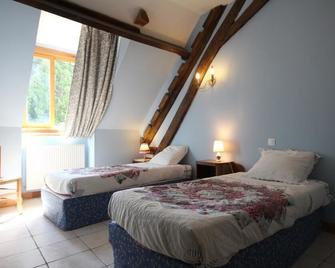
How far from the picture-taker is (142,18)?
3.46 meters

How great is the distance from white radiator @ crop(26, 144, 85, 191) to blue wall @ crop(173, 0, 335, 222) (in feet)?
8.02

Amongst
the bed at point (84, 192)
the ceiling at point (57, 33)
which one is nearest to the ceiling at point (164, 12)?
the ceiling at point (57, 33)

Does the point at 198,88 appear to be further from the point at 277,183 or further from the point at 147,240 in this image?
the point at 147,240

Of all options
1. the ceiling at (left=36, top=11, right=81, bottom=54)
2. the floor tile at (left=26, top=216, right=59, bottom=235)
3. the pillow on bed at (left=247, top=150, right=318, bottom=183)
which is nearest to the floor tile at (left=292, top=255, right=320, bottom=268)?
the pillow on bed at (left=247, top=150, right=318, bottom=183)

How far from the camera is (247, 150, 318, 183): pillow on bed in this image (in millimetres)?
2717

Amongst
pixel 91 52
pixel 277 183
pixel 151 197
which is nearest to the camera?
pixel 151 197

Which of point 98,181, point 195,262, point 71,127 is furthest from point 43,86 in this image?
point 195,262

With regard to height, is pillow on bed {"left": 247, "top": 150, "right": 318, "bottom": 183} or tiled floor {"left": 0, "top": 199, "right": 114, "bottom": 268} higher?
pillow on bed {"left": 247, "top": 150, "right": 318, "bottom": 183}

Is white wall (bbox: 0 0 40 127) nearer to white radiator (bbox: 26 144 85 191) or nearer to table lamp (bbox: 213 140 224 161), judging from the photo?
white radiator (bbox: 26 144 85 191)

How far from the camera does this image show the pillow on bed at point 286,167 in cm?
272

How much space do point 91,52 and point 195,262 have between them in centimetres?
358

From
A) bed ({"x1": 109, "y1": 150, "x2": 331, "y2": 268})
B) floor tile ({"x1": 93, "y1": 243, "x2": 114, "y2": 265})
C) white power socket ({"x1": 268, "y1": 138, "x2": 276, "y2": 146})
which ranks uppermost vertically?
white power socket ({"x1": 268, "y1": 138, "x2": 276, "y2": 146})

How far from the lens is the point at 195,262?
4.50ft

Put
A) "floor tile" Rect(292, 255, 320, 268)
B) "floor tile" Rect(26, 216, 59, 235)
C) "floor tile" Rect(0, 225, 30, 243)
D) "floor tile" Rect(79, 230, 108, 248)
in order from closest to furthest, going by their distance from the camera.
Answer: "floor tile" Rect(292, 255, 320, 268) < "floor tile" Rect(79, 230, 108, 248) < "floor tile" Rect(0, 225, 30, 243) < "floor tile" Rect(26, 216, 59, 235)
